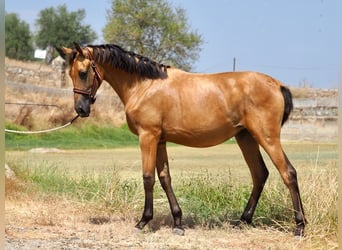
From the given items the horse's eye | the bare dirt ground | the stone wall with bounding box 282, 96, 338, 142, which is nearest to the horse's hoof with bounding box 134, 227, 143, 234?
the bare dirt ground

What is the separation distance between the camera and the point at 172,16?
2761 centimetres

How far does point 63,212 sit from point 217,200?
2.00 meters

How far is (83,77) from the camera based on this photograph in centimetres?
629

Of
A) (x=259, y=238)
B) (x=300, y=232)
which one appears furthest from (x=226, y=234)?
(x=300, y=232)

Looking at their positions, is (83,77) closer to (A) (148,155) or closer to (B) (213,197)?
(A) (148,155)

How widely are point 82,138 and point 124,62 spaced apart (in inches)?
612

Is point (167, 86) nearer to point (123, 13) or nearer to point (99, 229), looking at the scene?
point (99, 229)

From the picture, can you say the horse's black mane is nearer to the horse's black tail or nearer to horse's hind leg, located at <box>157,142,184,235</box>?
horse's hind leg, located at <box>157,142,184,235</box>

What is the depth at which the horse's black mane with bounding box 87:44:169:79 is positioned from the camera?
6.46 meters

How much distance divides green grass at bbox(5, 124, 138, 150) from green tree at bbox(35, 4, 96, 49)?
83.9 feet

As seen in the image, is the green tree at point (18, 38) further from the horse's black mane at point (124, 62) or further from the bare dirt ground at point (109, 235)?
the horse's black mane at point (124, 62)

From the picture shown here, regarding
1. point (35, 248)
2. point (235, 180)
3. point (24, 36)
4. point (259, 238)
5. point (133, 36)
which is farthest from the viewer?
point (24, 36)

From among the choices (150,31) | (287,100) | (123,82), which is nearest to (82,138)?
(150,31)

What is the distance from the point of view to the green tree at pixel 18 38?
4488cm
